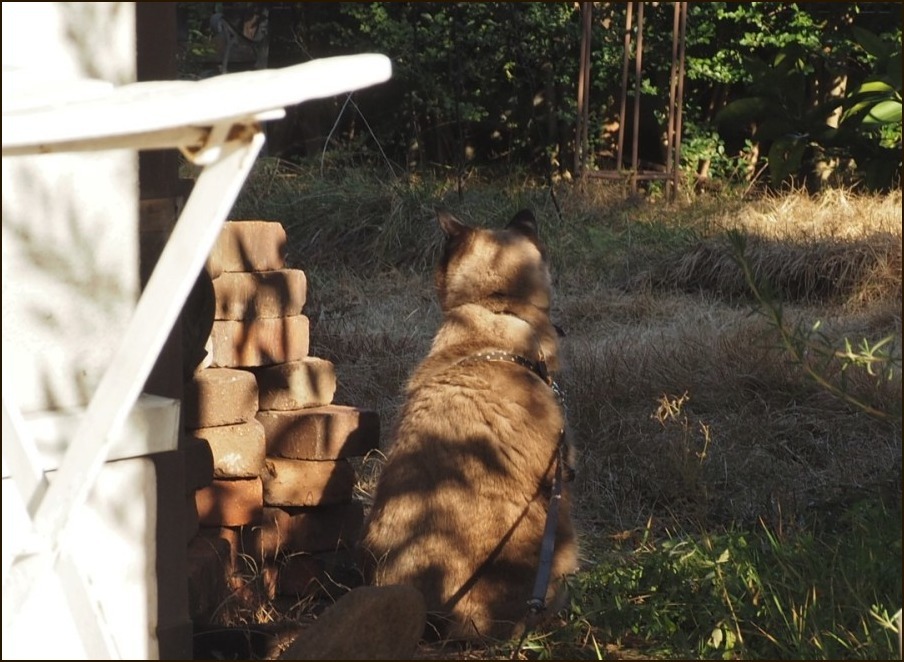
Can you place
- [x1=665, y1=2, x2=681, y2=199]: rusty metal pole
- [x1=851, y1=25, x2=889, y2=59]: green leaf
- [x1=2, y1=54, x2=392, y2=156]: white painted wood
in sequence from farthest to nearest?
1. [x1=665, y1=2, x2=681, y2=199]: rusty metal pole
2. [x1=851, y1=25, x2=889, y2=59]: green leaf
3. [x1=2, y1=54, x2=392, y2=156]: white painted wood

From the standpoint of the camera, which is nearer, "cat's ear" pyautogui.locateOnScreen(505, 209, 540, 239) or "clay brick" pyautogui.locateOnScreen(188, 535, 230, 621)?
"clay brick" pyautogui.locateOnScreen(188, 535, 230, 621)

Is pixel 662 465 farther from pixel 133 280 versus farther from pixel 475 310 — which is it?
pixel 133 280

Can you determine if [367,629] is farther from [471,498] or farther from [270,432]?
[270,432]

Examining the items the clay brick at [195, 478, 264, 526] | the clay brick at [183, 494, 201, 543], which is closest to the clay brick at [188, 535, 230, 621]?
the clay brick at [183, 494, 201, 543]

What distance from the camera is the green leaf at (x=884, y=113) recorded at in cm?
225

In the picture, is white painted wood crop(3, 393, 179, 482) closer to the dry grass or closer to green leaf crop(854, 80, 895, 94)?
the dry grass

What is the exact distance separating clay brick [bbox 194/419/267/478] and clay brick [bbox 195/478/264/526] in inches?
1.5

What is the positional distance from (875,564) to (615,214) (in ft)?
24.8

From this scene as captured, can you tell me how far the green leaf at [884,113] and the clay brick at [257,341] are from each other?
2.32 m

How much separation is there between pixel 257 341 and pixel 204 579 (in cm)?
93

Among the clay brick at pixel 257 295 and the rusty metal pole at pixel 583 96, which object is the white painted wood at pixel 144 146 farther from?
the rusty metal pole at pixel 583 96

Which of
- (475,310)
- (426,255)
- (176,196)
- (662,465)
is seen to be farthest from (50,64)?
(426,255)

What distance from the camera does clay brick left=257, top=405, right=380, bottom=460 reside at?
4082 mm

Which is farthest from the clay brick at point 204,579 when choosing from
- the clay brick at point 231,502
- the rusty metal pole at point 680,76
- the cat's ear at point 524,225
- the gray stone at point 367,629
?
the rusty metal pole at point 680,76
